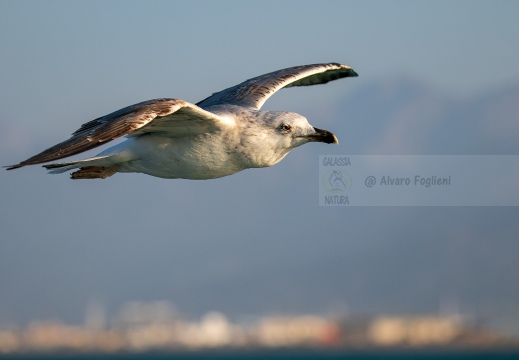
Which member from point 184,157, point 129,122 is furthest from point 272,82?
point 129,122

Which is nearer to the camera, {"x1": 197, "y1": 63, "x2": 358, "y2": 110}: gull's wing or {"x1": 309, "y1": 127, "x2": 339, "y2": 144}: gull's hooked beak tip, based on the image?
{"x1": 309, "y1": 127, "x2": 339, "y2": 144}: gull's hooked beak tip

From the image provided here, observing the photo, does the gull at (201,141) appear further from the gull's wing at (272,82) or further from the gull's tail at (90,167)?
the gull's wing at (272,82)

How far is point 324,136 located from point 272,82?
4.46 meters

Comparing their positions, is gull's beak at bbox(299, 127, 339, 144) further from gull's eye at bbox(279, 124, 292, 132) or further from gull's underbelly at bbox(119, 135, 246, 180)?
gull's underbelly at bbox(119, 135, 246, 180)

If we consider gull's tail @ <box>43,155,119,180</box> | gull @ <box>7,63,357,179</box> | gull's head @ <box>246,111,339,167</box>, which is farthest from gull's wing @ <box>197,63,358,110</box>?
gull's tail @ <box>43,155,119,180</box>

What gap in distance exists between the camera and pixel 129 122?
18531mm

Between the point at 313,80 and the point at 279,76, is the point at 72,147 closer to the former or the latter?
the point at 279,76

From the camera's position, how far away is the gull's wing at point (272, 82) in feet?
78.9

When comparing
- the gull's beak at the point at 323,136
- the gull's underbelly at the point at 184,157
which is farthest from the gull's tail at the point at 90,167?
the gull's beak at the point at 323,136

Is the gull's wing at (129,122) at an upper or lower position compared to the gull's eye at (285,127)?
lower

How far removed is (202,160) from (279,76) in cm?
542

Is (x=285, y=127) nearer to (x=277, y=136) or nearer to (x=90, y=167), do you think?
(x=277, y=136)

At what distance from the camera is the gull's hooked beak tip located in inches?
818

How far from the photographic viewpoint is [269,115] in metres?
20.8
